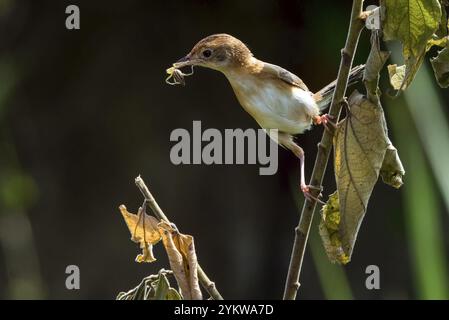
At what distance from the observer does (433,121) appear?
7.50 feet

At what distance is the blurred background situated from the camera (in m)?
3.43

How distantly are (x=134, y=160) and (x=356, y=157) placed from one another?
2.50m

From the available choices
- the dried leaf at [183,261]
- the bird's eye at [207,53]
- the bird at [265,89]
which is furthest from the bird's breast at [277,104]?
the dried leaf at [183,261]

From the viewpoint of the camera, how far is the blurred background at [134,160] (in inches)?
135

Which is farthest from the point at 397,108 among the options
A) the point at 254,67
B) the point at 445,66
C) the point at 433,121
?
the point at 445,66

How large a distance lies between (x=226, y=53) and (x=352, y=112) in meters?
0.63

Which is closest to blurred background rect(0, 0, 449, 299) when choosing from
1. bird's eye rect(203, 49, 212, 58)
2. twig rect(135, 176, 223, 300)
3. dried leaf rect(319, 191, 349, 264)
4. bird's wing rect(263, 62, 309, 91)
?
bird's wing rect(263, 62, 309, 91)

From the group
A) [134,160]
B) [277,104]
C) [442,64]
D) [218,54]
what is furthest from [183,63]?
[134,160]

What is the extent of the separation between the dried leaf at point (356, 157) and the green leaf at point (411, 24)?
0.07 metres

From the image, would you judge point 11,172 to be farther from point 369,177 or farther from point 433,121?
point 369,177

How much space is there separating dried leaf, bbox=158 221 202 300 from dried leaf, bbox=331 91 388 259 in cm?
21

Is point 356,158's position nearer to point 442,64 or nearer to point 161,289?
point 442,64

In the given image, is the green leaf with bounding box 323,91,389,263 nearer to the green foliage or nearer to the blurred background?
the green foliage

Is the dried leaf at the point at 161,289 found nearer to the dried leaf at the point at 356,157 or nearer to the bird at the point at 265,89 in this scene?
the dried leaf at the point at 356,157
